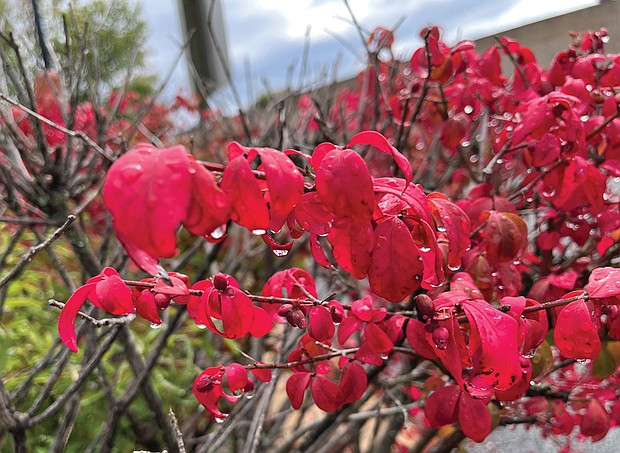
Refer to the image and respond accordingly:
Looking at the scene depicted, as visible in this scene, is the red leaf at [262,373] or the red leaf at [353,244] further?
the red leaf at [262,373]

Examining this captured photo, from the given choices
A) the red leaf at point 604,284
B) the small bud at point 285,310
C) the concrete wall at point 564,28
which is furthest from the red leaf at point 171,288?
the concrete wall at point 564,28

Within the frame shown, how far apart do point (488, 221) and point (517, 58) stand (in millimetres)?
551

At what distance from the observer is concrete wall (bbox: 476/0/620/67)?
1.38 metres

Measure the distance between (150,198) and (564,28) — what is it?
1640 mm

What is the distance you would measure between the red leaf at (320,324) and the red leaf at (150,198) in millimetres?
324

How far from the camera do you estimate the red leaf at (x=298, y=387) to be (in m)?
0.66

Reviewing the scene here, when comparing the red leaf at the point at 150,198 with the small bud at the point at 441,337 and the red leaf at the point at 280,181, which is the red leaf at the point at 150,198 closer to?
the red leaf at the point at 280,181

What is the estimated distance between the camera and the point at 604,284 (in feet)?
1.66

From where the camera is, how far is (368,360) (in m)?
0.65

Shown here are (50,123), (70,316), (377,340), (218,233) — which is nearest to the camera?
(218,233)

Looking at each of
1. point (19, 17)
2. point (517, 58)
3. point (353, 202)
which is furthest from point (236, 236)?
point (353, 202)

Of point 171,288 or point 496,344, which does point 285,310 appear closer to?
point 171,288

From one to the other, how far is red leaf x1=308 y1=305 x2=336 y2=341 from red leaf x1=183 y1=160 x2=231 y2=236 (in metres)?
0.29

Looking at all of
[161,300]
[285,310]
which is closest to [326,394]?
[285,310]
